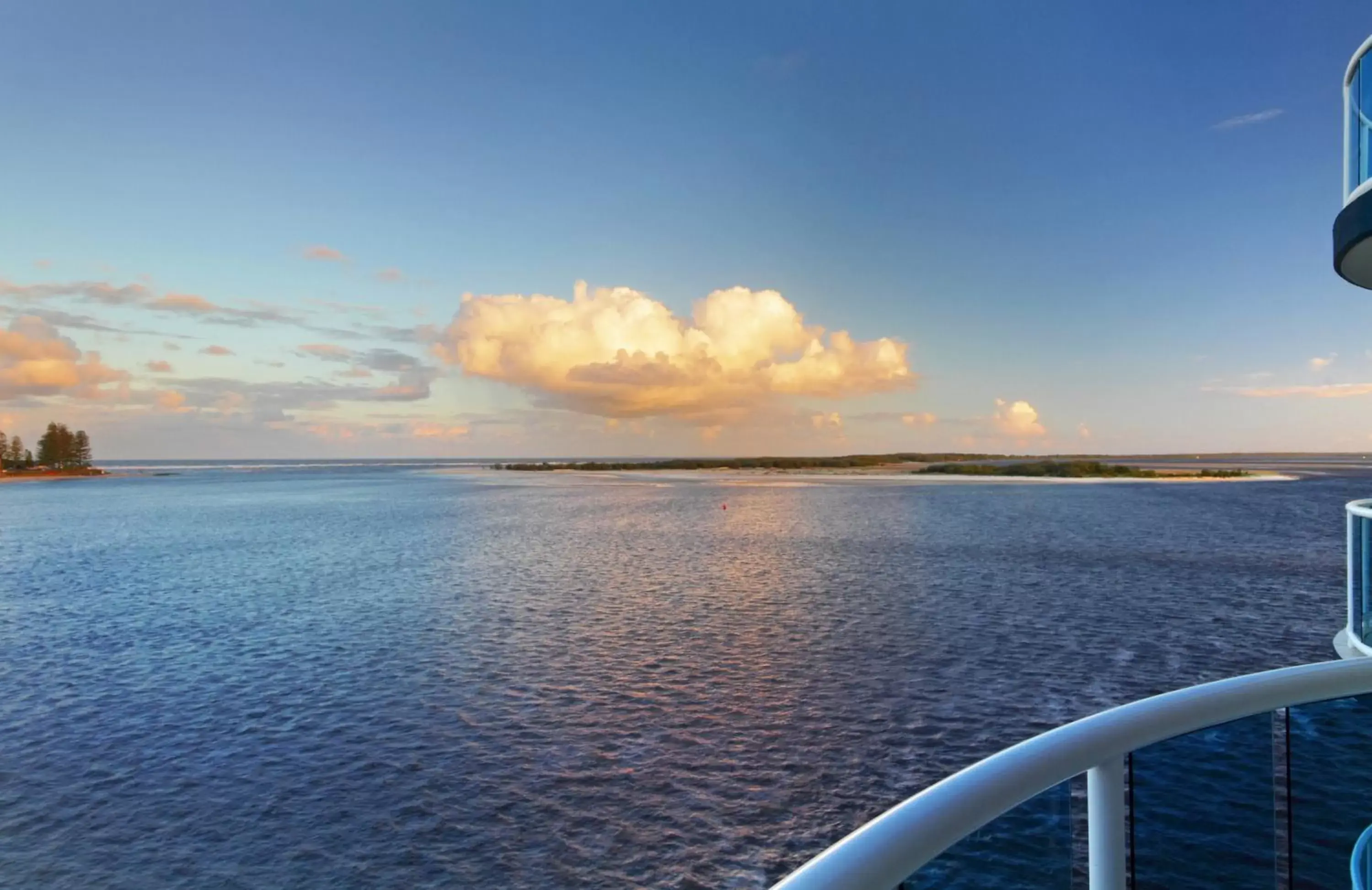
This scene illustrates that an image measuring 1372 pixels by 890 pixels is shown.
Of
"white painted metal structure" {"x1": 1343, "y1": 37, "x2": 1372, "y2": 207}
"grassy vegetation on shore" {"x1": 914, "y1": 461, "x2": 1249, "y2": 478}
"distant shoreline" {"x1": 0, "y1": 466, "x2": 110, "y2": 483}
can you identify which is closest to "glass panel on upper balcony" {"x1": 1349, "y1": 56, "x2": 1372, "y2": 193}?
"white painted metal structure" {"x1": 1343, "y1": 37, "x2": 1372, "y2": 207}

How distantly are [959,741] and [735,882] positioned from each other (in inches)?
195

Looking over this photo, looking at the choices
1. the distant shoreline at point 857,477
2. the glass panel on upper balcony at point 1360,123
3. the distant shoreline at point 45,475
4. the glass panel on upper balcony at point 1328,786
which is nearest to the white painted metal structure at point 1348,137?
the glass panel on upper balcony at point 1360,123

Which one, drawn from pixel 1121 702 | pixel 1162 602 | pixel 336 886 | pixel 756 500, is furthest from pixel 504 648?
pixel 756 500

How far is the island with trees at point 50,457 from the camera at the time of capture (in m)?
163

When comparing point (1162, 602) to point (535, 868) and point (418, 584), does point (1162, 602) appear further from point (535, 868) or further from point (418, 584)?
point (418, 584)

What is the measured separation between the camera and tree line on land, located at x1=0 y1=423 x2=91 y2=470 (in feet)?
540

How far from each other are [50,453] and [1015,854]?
207950 mm

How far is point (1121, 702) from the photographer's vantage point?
45.6 ft

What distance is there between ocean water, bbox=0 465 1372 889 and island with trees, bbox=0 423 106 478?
6109 inches

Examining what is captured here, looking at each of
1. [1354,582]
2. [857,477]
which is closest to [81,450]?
[857,477]

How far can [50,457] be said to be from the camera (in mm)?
167375

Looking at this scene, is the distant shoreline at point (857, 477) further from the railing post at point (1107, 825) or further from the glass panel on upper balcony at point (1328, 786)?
the railing post at point (1107, 825)

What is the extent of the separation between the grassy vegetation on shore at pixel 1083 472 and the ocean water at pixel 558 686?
89.2m

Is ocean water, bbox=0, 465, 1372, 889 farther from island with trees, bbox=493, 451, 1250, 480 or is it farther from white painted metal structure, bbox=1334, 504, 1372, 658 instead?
island with trees, bbox=493, 451, 1250, 480
